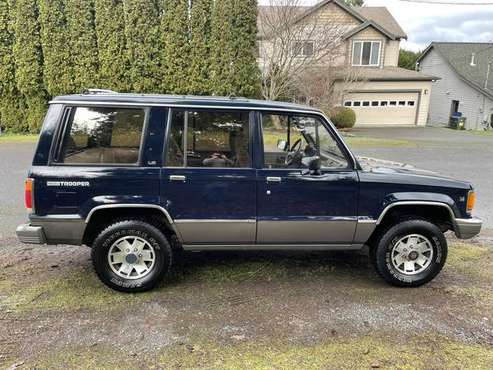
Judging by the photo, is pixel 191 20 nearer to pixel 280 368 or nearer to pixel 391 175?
pixel 391 175

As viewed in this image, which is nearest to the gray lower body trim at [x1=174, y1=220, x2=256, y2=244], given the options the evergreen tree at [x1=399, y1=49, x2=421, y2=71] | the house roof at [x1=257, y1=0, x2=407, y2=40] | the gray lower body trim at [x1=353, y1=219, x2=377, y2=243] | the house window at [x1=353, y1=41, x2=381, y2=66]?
the gray lower body trim at [x1=353, y1=219, x2=377, y2=243]

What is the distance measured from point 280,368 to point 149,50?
16349 millimetres

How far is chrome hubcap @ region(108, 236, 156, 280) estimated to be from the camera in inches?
151

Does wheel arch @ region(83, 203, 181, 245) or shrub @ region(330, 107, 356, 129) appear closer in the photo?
wheel arch @ region(83, 203, 181, 245)

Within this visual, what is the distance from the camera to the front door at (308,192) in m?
3.84

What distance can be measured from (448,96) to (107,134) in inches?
1391

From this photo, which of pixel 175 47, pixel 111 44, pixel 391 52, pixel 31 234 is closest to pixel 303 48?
pixel 175 47

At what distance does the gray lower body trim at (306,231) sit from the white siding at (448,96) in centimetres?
3142

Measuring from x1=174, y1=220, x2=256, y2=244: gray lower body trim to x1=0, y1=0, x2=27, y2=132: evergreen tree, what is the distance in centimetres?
1702

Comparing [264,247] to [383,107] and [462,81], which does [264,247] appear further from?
[462,81]

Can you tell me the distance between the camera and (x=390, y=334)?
3244 millimetres

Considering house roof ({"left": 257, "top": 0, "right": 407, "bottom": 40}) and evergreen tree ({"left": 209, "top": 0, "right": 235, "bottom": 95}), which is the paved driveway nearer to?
evergreen tree ({"left": 209, "top": 0, "right": 235, "bottom": 95})

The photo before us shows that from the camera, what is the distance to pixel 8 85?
56.2ft

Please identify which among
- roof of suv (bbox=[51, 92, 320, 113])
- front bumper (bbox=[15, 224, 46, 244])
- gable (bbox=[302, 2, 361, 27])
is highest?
gable (bbox=[302, 2, 361, 27])
